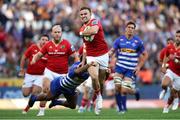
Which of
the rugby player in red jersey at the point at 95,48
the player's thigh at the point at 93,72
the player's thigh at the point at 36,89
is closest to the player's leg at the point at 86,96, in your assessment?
the player's thigh at the point at 36,89

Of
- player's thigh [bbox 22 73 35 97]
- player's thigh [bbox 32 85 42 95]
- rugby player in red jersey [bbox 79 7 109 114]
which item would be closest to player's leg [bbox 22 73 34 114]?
player's thigh [bbox 22 73 35 97]

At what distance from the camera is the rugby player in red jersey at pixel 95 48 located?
21.1 metres

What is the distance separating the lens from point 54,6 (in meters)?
35.9

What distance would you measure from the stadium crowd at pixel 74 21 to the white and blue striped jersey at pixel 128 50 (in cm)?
815

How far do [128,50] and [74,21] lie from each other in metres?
10.4

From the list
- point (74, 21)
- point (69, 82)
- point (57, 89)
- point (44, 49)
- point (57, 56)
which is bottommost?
point (57, 89)

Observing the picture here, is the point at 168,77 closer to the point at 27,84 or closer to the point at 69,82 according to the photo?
the point at 27,84

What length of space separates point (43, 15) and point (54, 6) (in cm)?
110

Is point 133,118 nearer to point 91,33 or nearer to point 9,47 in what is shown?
point 91,33

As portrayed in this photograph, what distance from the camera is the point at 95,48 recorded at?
22000 mm

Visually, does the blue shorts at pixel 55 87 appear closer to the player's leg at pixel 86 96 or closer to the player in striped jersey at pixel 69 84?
the player in striped jersey at pixel 69 84

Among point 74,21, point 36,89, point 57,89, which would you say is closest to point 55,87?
point 57,89

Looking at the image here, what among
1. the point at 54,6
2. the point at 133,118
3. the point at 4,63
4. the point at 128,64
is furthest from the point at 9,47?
the point at 133,118

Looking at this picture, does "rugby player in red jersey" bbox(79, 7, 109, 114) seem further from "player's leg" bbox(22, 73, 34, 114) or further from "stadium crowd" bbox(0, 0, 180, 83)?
"stadium crowd" bbox(0, 0, 180, 83)
